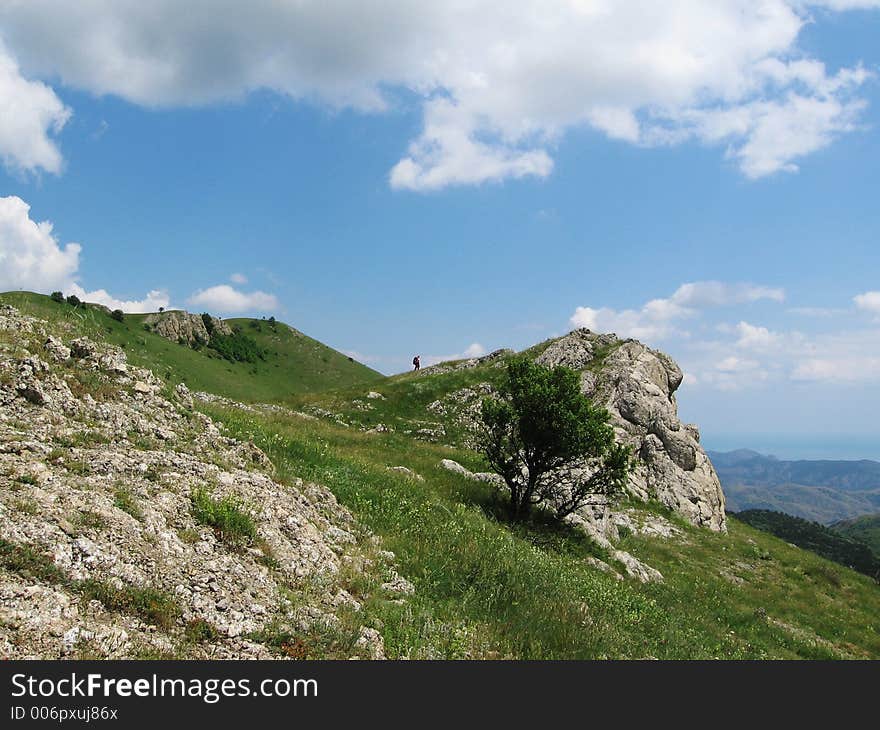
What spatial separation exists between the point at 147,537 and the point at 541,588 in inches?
322

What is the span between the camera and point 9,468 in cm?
858

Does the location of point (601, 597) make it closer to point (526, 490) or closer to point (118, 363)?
point (526, 490)

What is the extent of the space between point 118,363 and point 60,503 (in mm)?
7936

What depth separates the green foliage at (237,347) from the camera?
9250 centimetres

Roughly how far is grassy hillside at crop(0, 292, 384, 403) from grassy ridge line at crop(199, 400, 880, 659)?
31.2 m

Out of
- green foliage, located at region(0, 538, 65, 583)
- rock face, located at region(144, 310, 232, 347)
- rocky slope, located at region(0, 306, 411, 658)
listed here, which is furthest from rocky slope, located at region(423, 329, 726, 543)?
rock face, located at region(144, 310, 232, 347)

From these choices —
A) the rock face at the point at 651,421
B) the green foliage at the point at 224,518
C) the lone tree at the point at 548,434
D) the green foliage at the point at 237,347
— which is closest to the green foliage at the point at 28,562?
the green foliage at the point at 224,518

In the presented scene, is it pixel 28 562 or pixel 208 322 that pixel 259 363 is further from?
pixel 28 562

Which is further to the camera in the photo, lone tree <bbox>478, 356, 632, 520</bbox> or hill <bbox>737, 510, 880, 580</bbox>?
hill <bbox>737, 510, 880, 580</bbox>

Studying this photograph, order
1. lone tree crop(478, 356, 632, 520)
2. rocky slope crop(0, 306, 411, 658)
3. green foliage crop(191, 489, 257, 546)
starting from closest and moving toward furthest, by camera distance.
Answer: rocky slope crop(0, 306, 411, 658) < green foliage crop(191, 489, 257, 546) < lone tree crop(478, 356, 632, 520)

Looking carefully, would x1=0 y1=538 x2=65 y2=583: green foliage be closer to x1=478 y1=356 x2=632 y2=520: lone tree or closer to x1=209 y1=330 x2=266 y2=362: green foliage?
x1=478 y1=356 x2=632 y2=520: lone tree

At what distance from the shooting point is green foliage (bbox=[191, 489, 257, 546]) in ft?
31.5

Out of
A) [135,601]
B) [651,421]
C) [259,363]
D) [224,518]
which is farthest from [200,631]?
[259,363]

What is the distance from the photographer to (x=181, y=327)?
91.9m
